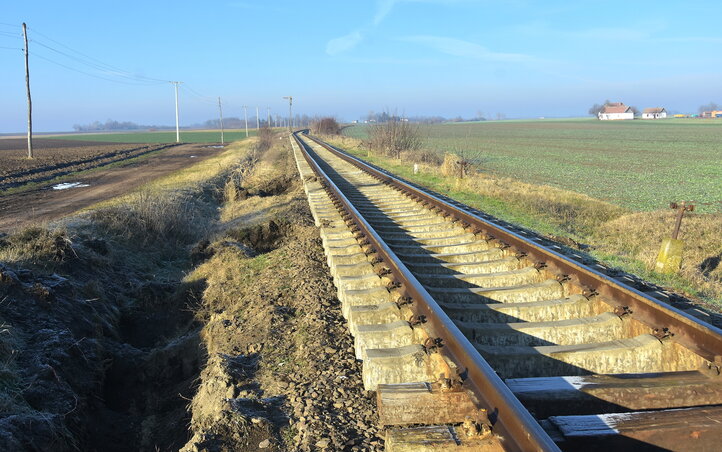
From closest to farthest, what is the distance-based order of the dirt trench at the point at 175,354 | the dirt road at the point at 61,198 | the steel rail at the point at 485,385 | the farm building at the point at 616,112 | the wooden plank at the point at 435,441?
the steel rail at the point at 485,385
the wooden plank at the point at 435,441
the dirt trench at the point at 175,354
the dirt road at the point at 61,198
the farm building at the point at 616,112

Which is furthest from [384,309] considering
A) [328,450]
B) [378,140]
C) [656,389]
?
[378,140]

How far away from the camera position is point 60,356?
4379mm

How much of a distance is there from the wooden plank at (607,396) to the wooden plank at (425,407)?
1.21 feet

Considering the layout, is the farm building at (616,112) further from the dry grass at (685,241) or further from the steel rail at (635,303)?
the steel rail at (635,303)

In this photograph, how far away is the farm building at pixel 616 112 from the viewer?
169500 mm

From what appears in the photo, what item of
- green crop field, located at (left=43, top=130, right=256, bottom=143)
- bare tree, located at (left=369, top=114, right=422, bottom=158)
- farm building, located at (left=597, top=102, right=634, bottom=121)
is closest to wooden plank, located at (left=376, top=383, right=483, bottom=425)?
bare tree, located at (left=369, top=114, right=422, bottom=158)

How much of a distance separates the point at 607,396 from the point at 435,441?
44.3 inches

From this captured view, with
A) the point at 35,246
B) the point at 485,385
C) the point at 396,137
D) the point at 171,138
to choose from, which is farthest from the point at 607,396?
the point at 171,138

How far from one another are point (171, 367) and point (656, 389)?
13.9 ft

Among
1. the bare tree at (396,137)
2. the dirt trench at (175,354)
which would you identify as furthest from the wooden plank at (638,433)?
the bare tree at (396,137)

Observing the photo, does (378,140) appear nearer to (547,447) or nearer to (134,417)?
(134,417)

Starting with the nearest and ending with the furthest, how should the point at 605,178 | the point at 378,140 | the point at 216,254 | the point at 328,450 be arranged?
1. the point at 328,450
2. the point at 216,254
3. the point at 605,178
4. the point at 378,140

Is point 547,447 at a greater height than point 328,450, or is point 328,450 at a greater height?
point 547,447

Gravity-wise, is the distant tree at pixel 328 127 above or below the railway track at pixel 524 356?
above
